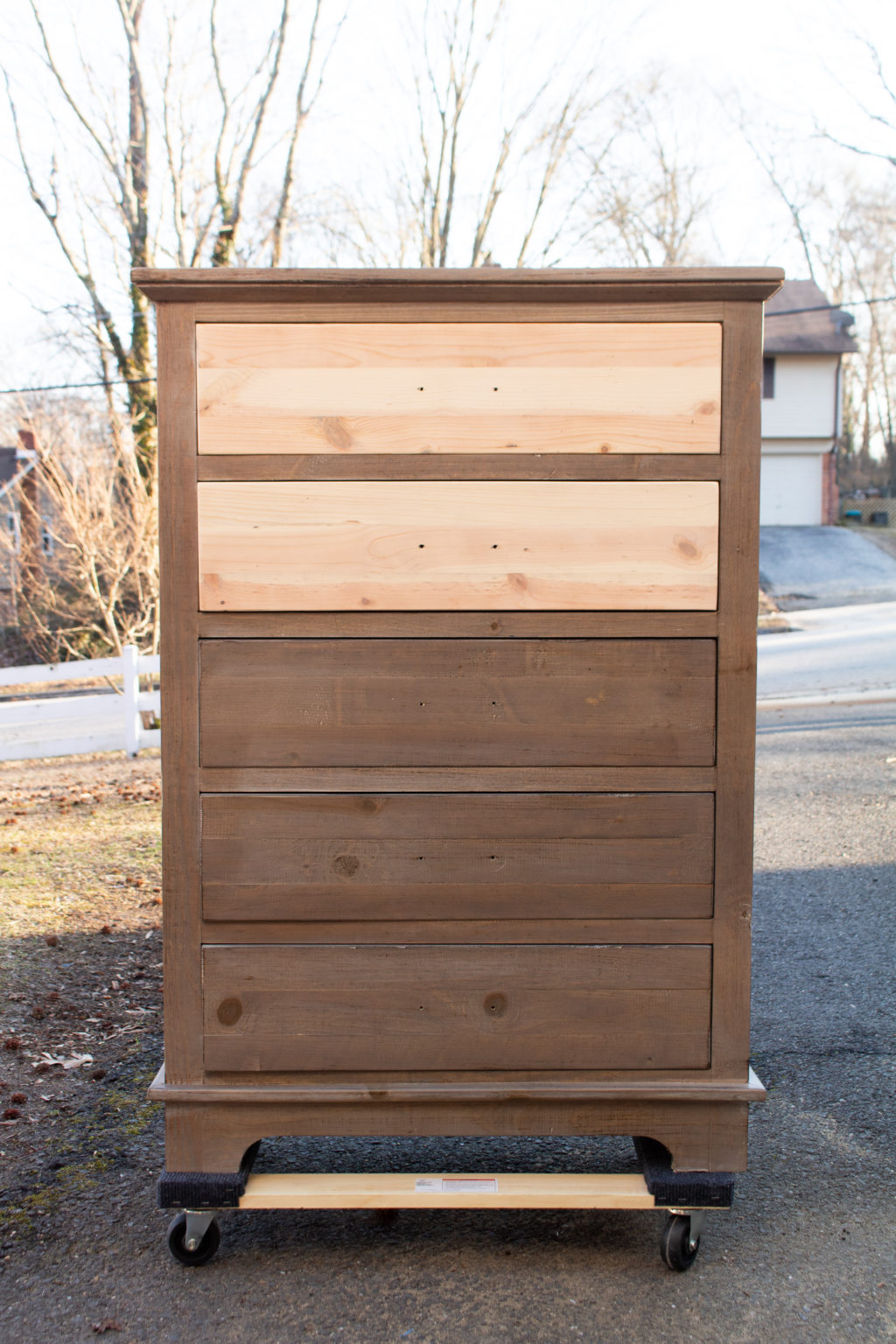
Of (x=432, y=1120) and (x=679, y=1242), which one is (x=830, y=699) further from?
(x=432, y=1120)

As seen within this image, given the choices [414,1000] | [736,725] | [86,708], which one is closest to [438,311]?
[736,725]

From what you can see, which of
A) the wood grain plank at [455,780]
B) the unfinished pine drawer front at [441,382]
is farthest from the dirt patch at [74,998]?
the unfinished pine drawer front at [441,382]

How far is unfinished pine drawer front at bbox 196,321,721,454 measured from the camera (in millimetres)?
2252

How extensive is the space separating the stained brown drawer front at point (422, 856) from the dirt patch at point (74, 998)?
1075 mm

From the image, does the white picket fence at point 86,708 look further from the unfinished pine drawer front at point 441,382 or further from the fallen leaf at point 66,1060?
the unfinished pine drawer front at point 441,382

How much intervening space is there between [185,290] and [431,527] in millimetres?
719

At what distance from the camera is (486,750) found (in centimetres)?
229

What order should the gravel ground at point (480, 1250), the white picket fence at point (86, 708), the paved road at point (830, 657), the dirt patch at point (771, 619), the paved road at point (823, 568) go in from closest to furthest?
the gravel ground at point (480, 1250), the white picket fence at point (86, 708), the paved road at point (830, 657), the dirt patch at point (771, 619), the paved road at point (823, 568)

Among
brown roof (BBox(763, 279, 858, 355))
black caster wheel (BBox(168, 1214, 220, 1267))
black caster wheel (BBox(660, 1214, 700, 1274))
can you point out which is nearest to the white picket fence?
black caster wheel (BBox(168, 1214, 220, 1267))

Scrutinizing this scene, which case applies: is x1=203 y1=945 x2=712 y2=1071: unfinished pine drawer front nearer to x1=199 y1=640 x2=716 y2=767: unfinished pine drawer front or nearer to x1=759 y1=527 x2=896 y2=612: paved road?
x1=199 y1=640 x2=716 y2=767: unfinished pine drawer front

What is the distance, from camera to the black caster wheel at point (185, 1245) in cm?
235

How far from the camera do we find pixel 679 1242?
2334 millimetres

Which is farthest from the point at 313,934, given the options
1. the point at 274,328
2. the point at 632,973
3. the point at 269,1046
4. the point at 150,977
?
the point at 150,977

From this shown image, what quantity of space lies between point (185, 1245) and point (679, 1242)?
3.63 ft
